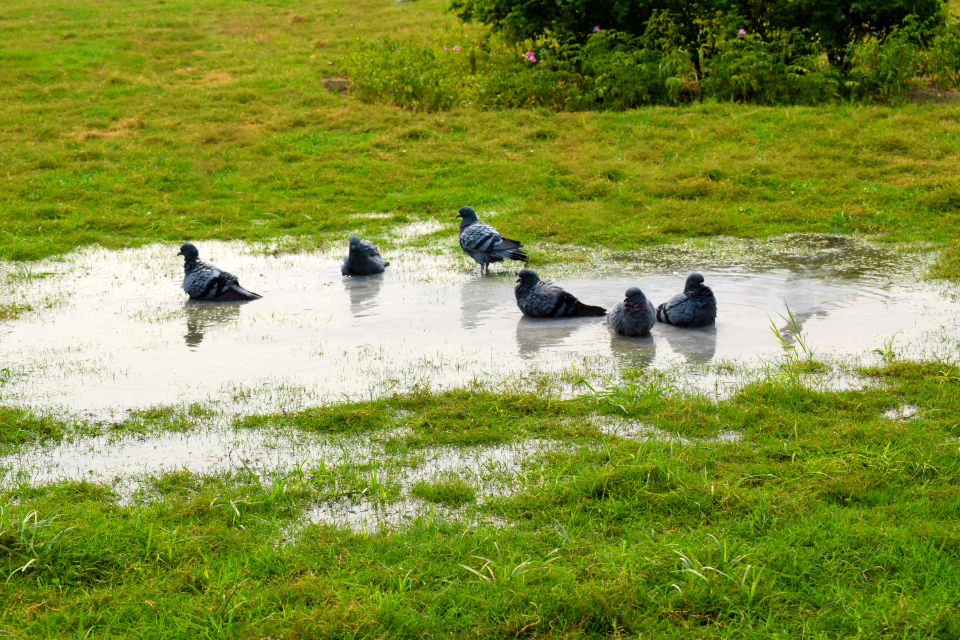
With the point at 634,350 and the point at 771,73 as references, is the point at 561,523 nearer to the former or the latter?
the point at 634,350

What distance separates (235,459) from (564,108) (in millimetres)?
13390

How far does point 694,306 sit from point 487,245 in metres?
2.73

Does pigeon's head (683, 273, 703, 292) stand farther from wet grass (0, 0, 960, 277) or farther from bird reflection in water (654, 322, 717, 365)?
wet grass (0, 0, 960, 277)

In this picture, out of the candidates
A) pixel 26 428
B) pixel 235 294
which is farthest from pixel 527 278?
pixel 26 428

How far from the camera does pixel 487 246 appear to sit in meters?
9.65

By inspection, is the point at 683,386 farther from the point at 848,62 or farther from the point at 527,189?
the point at 848,62

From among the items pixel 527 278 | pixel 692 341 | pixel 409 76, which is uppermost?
pixel 409 76

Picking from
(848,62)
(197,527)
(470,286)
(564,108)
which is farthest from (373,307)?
(848,62)

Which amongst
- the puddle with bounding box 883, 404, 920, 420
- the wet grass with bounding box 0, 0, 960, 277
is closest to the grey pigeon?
the puddle with bounding box 883, 404, 920, 420

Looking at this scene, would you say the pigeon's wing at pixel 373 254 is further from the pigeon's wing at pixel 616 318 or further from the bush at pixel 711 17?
the bush at pixel 711 17

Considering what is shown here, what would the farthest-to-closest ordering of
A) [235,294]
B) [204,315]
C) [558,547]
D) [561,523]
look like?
1. [235,294]
2. [204,315]
3. [561,523]
4. [558,547]

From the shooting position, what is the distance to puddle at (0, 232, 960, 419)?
6575 mm

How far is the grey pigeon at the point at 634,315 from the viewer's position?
725cm

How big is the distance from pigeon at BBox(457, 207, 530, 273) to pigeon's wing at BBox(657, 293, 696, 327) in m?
2.31
